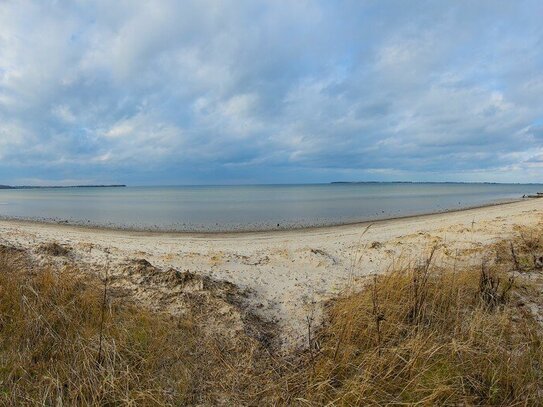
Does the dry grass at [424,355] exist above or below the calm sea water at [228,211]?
below

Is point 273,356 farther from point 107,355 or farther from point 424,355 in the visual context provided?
point 107,355

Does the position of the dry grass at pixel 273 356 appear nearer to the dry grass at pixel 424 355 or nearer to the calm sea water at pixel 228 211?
the dry grass at pixel 424 355

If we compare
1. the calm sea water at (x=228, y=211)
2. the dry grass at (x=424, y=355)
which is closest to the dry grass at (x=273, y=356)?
the dry grass at (x=424, y=355)

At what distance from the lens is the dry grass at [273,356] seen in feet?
11.3

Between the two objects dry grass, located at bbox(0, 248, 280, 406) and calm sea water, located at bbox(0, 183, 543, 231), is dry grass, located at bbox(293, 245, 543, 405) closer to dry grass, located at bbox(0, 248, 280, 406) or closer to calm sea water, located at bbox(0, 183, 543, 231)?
dry grass, located at bbox(0, 248, 280, 406)

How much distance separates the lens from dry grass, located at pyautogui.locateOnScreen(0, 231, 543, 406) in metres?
3.44

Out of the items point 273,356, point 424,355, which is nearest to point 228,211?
point 273,356

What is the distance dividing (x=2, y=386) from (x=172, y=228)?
62.1ft

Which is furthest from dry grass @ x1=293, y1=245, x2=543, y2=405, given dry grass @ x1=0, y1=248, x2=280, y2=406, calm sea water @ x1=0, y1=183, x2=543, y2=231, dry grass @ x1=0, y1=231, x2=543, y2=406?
calm sea water @ x1=0, y1=183, x2=543, y2=231

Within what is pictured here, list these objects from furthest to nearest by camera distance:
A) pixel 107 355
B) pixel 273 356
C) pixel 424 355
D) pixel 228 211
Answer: pixel 228 211, pixel 273 356, pixel 107 355, pixel 424 355

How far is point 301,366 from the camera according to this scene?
13.8ft

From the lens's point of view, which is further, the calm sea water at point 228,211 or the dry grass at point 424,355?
the calm sea water at point 228,211

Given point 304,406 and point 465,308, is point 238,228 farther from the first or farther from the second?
point 304,406

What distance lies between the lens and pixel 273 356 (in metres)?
4.51
